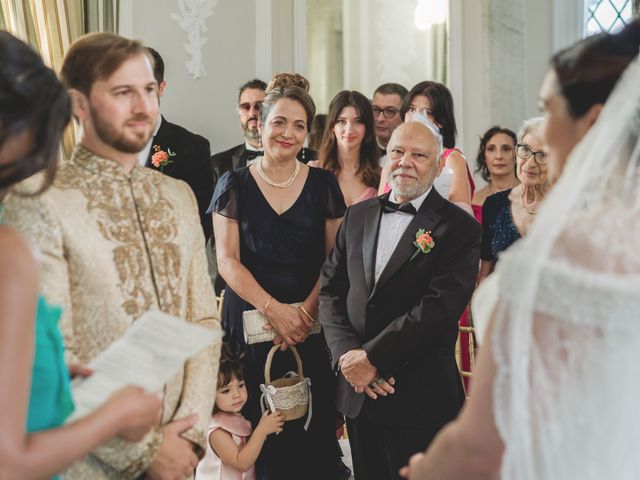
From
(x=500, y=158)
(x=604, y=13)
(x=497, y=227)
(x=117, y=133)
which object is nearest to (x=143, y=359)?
(x=117, y=133)

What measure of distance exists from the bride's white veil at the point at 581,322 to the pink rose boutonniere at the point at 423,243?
170cm

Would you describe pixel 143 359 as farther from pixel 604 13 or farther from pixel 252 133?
pixel 604 13

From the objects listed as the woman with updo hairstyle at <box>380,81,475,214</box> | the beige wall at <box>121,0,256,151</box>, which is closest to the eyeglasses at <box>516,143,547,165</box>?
the woman with updo hairstyle at <box>380,81,475,214</box>

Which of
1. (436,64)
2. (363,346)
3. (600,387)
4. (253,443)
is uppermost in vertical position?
(436,64)

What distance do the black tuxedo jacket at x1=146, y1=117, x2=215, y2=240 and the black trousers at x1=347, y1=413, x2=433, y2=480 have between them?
4.71ft

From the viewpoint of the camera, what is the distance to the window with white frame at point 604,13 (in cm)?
654

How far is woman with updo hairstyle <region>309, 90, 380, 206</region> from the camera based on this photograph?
4.48 metres

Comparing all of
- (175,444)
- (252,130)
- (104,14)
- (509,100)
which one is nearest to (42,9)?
(104,14)

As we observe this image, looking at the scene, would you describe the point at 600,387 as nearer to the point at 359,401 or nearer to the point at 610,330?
the point at 610,330

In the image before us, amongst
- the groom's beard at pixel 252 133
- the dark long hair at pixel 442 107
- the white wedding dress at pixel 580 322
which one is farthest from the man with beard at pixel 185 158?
the white wedding dress at pixel 580 322

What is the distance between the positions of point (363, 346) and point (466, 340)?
1.65 meters

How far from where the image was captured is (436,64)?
21.7 ft

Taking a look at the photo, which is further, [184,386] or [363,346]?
[363,346]

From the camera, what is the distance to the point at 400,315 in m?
3.23
